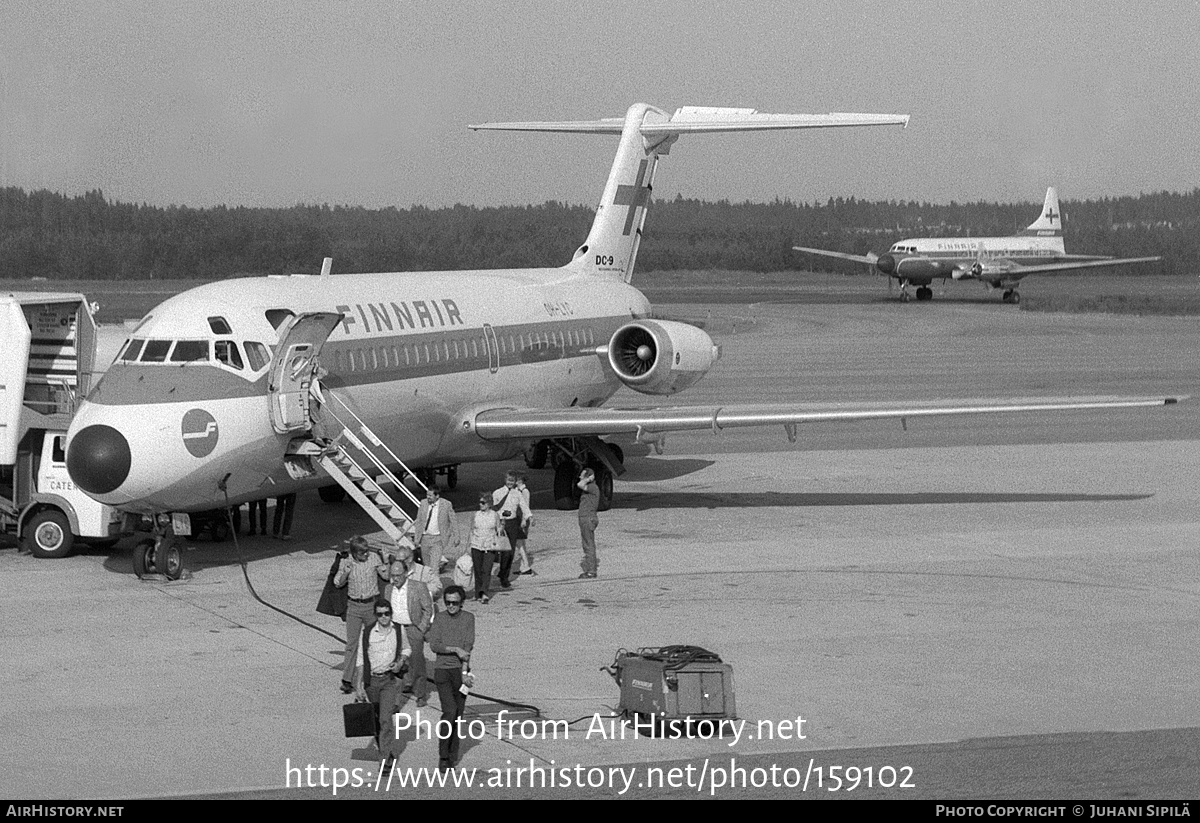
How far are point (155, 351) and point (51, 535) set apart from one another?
331 centimetres

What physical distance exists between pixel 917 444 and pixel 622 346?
325 inches

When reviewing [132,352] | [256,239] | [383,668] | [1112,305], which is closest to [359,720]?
[383,668]

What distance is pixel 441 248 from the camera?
61.0 meters

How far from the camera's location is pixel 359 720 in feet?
41.3

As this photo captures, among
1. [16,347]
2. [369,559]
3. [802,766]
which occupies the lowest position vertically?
[802,766]

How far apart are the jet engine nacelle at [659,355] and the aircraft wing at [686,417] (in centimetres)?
287

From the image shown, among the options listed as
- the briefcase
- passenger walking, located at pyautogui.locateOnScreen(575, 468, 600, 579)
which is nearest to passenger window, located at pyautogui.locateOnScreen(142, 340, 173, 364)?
passenger walking, located at pyautogui.locateOnScreen(575, 468, 600, 579)

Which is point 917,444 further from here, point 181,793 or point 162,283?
point 162,283

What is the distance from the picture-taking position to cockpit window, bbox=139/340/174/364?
20578mm

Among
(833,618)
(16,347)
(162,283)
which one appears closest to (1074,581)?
(833,618)

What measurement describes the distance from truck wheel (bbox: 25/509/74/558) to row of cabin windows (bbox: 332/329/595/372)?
4.26 m

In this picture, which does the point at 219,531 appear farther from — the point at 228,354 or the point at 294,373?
the point at 228,354
